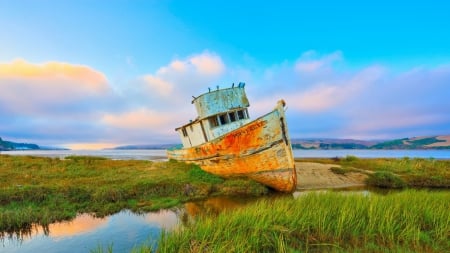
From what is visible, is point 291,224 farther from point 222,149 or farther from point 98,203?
point 222,149

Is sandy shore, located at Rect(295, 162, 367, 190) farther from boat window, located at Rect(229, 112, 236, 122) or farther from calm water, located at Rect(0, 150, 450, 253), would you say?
calm water, located at Rect(0, 150, 450, 253)

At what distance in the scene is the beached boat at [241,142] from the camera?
14258 millimetres

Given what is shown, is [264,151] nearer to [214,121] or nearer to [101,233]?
[214,121]

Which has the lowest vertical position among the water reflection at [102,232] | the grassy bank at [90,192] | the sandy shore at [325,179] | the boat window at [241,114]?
the sandy shore at [325,179]

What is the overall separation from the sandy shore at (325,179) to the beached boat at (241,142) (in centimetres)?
251

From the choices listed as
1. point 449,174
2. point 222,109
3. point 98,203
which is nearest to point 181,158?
point 222,109

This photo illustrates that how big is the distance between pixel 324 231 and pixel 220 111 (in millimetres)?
11946

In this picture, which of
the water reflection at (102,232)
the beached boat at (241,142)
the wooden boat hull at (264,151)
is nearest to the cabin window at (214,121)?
the beached boat at (241,142)

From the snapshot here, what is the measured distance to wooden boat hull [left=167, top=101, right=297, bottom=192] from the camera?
14203 mm

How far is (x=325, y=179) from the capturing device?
1827cm

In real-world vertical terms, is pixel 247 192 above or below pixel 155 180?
below

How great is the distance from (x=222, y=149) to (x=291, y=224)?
30.6 feet

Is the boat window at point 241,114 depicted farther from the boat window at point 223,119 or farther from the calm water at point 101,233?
the calm water at point 101,233

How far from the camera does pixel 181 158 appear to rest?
2198 cm
